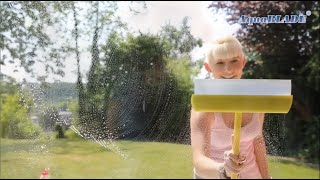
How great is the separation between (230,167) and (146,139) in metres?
0.36

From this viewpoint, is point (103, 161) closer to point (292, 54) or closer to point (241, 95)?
point (292, 54)

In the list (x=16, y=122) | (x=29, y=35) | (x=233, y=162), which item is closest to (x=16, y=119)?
(x=16, y=122)

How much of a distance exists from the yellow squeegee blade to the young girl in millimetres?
145

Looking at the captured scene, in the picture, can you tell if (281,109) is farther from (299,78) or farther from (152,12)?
(299,78)

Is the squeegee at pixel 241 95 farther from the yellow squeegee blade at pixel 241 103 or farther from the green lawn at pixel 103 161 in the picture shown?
the green lawn at pixel 103 161

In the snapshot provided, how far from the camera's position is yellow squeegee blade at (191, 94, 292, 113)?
0.87 m

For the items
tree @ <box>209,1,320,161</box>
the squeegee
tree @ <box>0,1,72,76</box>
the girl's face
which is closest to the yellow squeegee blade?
the squeegee

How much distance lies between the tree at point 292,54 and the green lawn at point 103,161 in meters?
0.20

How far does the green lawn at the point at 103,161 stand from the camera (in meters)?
1.28

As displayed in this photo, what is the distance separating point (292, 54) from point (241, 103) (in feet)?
4.46

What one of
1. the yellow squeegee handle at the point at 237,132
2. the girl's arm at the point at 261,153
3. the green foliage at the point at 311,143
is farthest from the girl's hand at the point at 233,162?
the green foliage at the point at 311,143

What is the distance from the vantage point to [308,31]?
2146 mm

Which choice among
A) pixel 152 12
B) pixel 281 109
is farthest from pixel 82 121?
pixel 281 109

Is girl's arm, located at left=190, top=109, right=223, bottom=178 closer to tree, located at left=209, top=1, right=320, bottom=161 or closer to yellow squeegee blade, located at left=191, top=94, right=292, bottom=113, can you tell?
yellow squeegee blade, located at left=191, top=94, right=292, bottom=113
